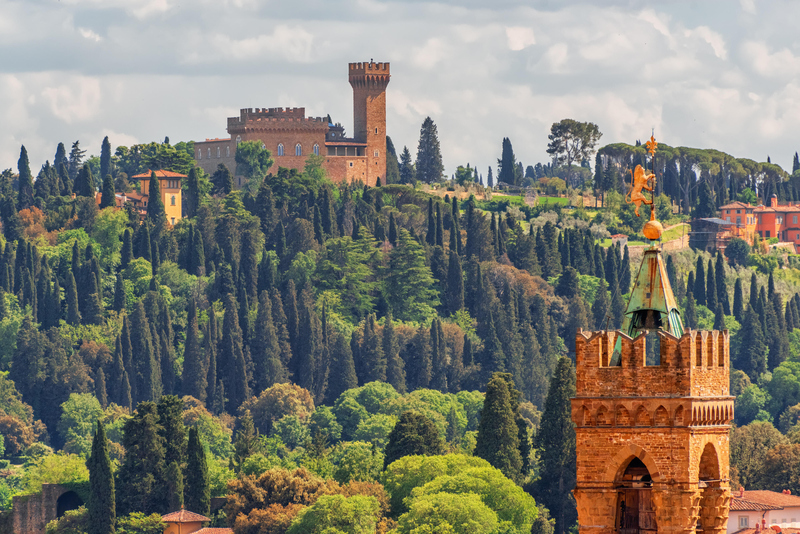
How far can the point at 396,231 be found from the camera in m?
175

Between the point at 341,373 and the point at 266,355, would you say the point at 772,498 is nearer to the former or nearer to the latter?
the point at 341,373

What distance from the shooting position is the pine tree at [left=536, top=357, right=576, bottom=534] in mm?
105938

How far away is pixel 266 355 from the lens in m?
152

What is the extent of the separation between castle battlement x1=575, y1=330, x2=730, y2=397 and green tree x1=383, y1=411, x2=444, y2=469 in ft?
256

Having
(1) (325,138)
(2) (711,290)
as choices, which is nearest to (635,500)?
(2) (711,290)

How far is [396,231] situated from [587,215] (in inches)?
1009

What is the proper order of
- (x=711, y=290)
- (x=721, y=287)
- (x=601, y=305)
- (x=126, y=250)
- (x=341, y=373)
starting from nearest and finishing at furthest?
(x=341, y=373), (x=601, y=305), (x=126, y=250), (x=711, y=290), (x=721, y=287)

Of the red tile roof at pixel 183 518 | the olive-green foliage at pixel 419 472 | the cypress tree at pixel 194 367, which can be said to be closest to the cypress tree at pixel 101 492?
the red tile roof at pixel 183 518

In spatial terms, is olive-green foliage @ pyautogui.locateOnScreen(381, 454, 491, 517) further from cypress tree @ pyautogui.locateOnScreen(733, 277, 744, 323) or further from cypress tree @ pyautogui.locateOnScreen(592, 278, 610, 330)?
cypress tree @ pyautogui.locateOnScreen(733, 277, 744, 323)

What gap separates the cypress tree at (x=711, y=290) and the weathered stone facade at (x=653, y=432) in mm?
142326

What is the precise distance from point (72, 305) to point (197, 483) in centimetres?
5172

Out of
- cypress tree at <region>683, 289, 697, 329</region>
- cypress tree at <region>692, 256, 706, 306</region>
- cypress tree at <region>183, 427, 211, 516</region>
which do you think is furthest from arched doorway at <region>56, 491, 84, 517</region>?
cypress tree at <region>692, 256, 706, 306</region>

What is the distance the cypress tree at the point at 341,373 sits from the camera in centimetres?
15188

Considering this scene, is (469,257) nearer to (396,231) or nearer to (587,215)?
(396,231)
